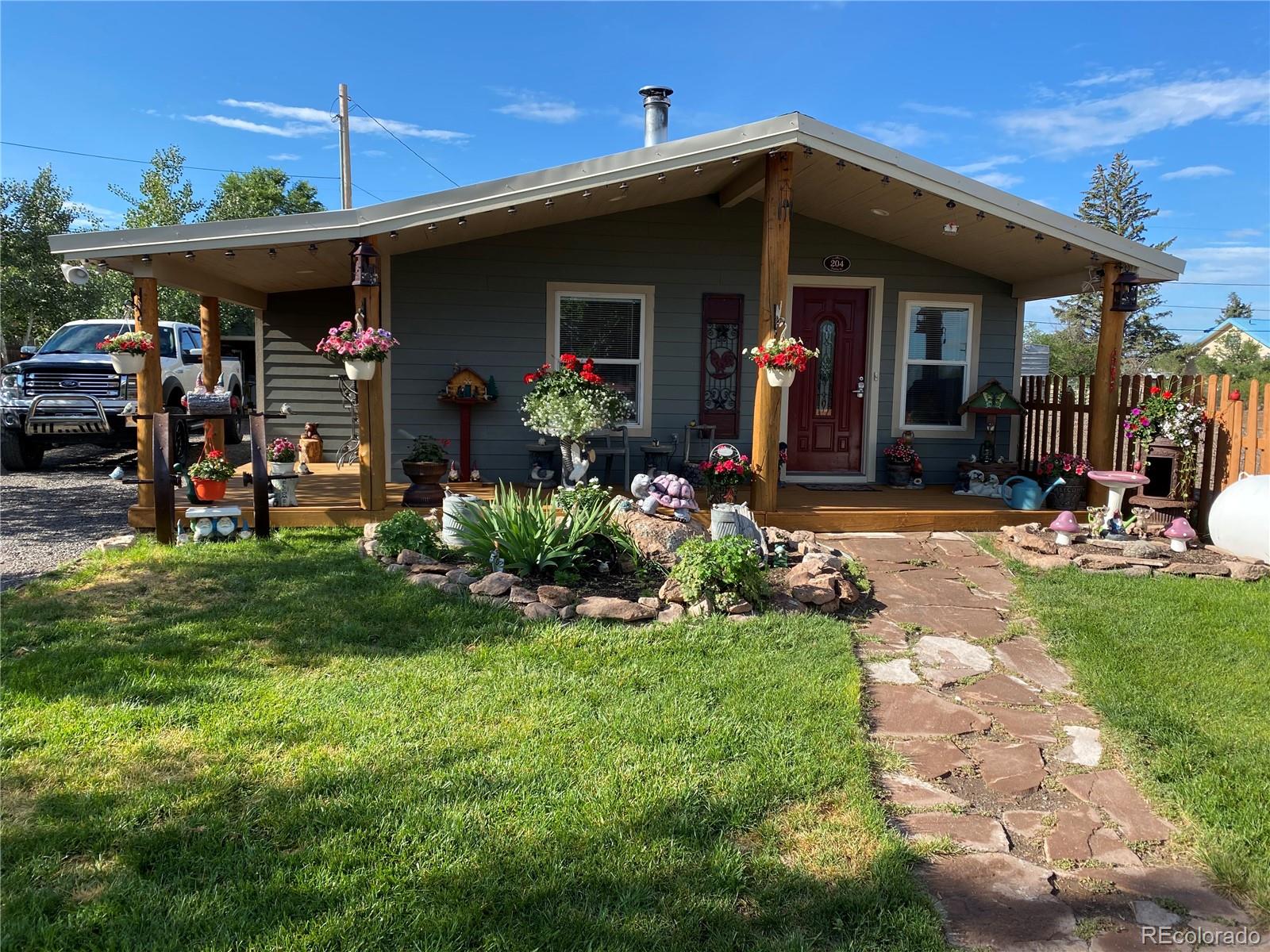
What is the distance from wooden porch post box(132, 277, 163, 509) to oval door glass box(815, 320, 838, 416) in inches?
233

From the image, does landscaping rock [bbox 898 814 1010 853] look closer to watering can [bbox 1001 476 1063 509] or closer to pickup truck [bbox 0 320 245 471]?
watering can [bbox 1001 476 1063 509]

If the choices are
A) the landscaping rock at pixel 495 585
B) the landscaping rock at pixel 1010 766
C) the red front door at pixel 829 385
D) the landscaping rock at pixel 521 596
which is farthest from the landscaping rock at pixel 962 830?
the red front door at pixel 829 385

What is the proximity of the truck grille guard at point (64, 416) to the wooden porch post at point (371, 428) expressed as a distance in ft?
17.8

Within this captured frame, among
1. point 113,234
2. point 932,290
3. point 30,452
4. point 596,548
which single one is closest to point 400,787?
point 596,548

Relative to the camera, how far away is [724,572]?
461 cm

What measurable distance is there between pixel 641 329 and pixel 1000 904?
21.6ft

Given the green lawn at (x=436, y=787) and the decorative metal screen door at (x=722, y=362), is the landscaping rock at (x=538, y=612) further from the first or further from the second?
the decorative metal screen door at (x=722, y=362)

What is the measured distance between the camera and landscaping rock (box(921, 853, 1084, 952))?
2.11 metres

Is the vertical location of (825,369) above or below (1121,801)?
above

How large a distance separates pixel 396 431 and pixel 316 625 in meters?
4.03

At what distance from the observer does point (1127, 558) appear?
230 inches

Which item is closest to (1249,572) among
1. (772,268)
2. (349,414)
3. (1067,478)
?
(1067,478)

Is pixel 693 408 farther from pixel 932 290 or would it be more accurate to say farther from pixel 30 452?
pixel 30 452

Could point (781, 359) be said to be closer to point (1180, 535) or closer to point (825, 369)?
point (825, 369)
